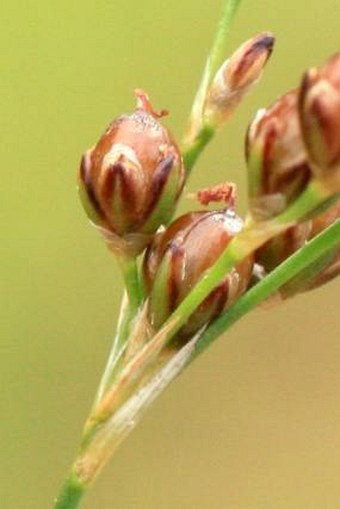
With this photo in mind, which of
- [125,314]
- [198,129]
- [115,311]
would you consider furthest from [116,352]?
[115,311]

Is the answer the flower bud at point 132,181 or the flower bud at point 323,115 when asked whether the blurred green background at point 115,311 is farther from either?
the flower bud at point 323,115

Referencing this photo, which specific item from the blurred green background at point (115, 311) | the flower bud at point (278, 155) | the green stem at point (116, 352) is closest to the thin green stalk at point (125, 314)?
the green stem at point (116, 352)

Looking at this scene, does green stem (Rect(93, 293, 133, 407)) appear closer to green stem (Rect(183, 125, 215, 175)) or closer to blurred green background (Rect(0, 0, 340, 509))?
green stem (Rect(183, 125, 215, 175))

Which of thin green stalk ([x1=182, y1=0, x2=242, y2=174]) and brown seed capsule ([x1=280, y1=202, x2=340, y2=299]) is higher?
thin green stalk ([x1=182, y1=0, x2=242, y2=174])

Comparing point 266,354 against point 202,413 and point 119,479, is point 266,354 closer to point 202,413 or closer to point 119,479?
point 202,413

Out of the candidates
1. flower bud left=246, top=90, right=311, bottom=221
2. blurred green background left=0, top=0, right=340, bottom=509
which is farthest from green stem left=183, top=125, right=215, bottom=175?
blurred green background left=0, top=0, right=340, bottom=509

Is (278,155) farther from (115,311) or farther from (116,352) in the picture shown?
(115,311)
